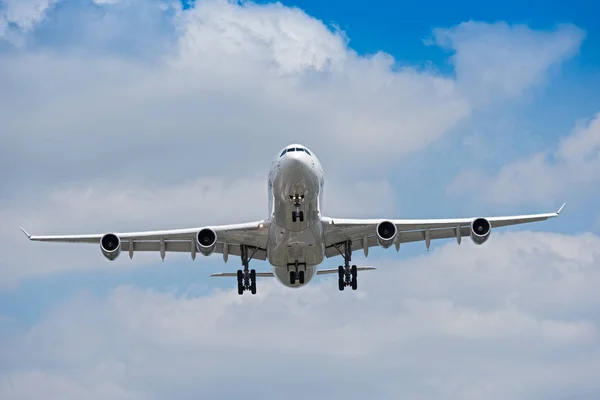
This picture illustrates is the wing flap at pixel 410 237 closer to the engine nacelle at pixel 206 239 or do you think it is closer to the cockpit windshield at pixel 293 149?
the engine nacelle at pixel 206 239

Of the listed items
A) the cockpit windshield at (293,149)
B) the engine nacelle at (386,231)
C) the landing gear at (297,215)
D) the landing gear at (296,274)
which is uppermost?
the cockpit windshield at (293,149)

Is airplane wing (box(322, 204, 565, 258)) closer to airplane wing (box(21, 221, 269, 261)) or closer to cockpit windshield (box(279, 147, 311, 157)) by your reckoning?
airplane wing (box(21, 221, 269, 261))

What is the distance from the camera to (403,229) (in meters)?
59.1

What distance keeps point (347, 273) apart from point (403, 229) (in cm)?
419

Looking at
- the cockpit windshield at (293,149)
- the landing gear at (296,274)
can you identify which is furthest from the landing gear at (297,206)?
the landing gear at (296,274)

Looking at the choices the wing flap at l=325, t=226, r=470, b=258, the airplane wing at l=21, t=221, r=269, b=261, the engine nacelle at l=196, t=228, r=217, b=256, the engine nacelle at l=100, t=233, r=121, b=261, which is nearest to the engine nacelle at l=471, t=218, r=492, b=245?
the wing flap at l=325, t=226, r=470, b=258

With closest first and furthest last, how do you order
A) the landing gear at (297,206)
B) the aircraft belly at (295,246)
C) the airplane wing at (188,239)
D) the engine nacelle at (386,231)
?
the landing gear at (297,206) → the aircraft belly at (295,246) → the engine nacelle at (386,231) → the airplane wing at (188,239)

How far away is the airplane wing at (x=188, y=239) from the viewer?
2256 inches

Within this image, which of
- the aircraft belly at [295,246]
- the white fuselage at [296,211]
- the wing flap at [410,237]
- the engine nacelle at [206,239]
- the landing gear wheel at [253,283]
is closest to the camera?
the white fuselage at [296,211]

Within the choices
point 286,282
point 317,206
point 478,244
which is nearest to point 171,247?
point 286,282

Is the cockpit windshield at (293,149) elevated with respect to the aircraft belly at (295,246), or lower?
elevated

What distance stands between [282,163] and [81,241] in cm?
1367

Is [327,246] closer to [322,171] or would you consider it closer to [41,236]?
[322,171]

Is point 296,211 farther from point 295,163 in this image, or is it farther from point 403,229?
point 403,229
